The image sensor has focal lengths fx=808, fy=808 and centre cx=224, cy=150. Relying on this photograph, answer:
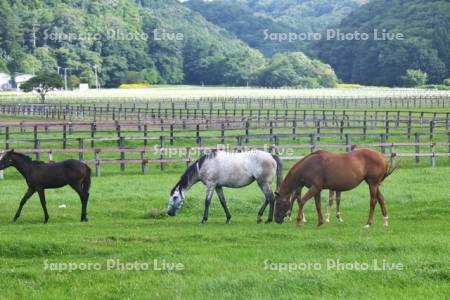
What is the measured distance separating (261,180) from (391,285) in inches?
238

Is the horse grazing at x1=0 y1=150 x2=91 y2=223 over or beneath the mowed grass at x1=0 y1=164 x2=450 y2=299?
over

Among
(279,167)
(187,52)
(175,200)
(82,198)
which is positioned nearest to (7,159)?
(82,198)

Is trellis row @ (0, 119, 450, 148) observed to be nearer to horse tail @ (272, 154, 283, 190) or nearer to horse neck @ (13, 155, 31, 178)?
horse neck @ (13, 155, 31, 178)

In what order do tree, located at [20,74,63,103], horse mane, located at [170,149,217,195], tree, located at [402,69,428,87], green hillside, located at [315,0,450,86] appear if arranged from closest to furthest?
horse mane, located at [170,149,217,195] < tree, located at [20,74,63,103] < tree, located at [402,69,428,87] < green hillside, located at [315,0,450,86]

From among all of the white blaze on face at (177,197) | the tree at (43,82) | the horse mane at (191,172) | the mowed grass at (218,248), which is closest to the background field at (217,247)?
the mowed grass at (218,248)

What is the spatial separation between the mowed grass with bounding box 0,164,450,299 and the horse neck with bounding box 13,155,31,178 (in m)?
1.00

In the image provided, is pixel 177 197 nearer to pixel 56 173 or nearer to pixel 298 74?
pixel 56 173

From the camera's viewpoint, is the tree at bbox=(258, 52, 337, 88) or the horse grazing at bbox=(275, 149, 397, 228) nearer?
the horse grazing at bbox=(275, 149, 397, 228)

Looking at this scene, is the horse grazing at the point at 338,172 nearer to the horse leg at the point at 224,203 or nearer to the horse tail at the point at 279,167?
the horse tail at the point at 279,167

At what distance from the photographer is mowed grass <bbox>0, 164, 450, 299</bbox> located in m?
10.8

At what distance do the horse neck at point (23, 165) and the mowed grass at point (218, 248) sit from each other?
100 centimetres

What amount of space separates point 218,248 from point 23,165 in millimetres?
5683

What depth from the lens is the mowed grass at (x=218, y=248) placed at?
10.8 m

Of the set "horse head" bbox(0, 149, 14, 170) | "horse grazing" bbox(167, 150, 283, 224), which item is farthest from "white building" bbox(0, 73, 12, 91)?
"horse grazing" bbox(167, 150, 283, 224)
